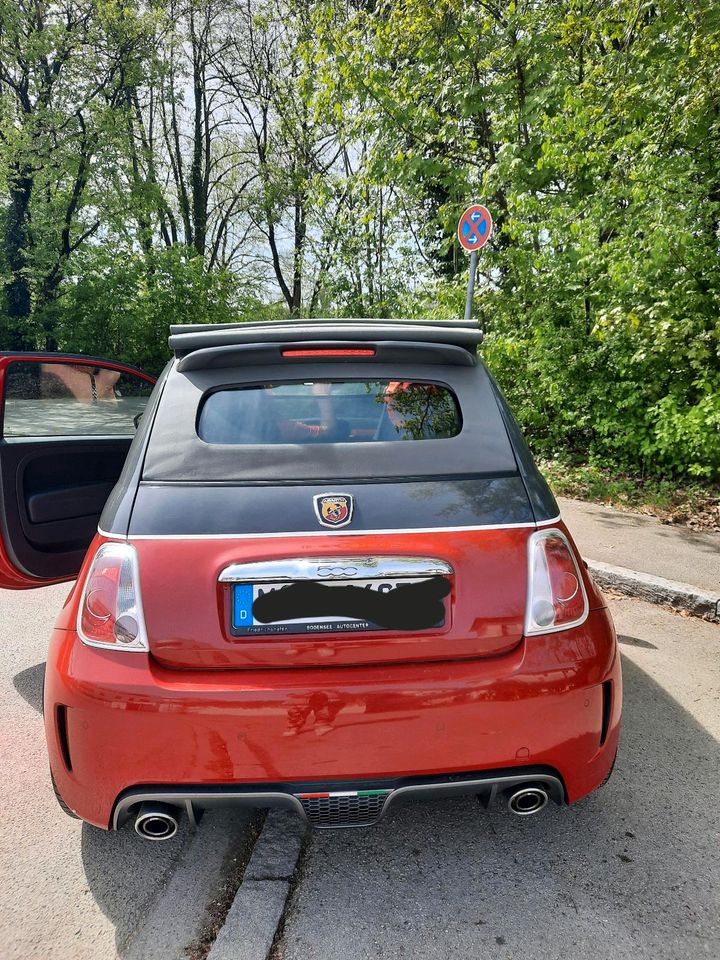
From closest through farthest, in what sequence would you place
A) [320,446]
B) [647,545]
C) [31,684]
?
1. [320,446]
2. [31,684]
3. [647,545]

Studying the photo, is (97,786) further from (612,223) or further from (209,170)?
(209,170)

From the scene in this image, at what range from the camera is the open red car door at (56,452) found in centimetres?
332

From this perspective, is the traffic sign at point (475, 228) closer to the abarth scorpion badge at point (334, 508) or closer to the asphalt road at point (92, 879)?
the abarth scorpion badge at point (334, 508)

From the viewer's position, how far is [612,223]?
7.13m

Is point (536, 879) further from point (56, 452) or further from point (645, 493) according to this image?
point (645, 493)

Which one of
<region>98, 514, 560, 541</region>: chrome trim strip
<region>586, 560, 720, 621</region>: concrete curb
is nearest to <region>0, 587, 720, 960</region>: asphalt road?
<region>98, 514, 560, 541</region>: chrome trim strip

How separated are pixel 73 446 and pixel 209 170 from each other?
87.5ft

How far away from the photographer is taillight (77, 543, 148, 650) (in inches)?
72.1

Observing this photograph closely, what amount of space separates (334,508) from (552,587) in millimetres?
692

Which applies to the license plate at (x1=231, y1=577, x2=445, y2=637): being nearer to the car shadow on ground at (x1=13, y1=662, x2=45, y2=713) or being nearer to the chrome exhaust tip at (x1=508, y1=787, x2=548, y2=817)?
the chrome exhaust tip at (x1=508, y1=787, x2=548, y2=817)

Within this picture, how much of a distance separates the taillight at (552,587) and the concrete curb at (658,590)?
2891 mm

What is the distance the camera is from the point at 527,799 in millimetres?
1948

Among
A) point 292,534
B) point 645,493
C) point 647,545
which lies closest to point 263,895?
point 292,534

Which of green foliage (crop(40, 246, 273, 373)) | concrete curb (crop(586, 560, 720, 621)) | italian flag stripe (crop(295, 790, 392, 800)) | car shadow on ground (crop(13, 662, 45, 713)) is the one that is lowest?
car shadow on ground (crop(13, 662, 45, 713))
